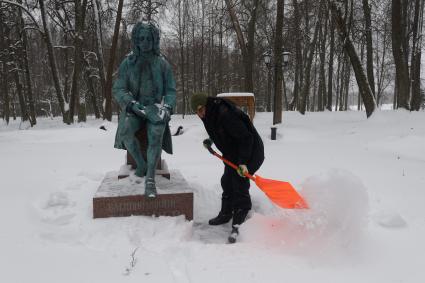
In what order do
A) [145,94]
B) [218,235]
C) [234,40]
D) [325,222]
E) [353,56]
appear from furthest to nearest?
1. [234,40]
2. [353,56]
3. [145,94]
4. [218,235]
5. [325,222]

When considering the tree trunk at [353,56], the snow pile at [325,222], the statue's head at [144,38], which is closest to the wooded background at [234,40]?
the tree trunk at [353,56]

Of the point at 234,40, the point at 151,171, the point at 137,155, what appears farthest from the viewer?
the point at 234,40

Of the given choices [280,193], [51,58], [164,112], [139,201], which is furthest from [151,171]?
[51,58]

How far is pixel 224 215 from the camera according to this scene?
4.20 metres

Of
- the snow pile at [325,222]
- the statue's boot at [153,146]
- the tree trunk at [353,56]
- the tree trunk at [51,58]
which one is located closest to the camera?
the snow pile at [325,222]

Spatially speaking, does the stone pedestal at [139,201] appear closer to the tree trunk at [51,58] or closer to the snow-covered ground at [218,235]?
the snow-covered ground at [218,235]

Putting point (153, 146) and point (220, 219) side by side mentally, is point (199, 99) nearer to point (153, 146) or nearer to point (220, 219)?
point (153, 146)

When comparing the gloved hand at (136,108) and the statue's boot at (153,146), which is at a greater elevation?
the gloved hand at (136,108)

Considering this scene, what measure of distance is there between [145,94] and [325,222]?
92.7 inches

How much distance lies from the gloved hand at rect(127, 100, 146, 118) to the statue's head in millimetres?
554

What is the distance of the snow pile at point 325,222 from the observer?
3.23m

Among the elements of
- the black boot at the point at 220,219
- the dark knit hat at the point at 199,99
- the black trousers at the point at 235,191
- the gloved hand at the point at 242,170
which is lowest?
the black boot at the point at 220,219

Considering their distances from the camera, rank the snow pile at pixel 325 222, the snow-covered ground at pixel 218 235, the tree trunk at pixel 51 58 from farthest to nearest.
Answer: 1. the tree trunk at pixel 51 58
2. the snow pile at pixel 325 222
3. the snow-covered ground at pixel 218 235

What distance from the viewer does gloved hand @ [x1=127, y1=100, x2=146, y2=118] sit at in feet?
13.3
